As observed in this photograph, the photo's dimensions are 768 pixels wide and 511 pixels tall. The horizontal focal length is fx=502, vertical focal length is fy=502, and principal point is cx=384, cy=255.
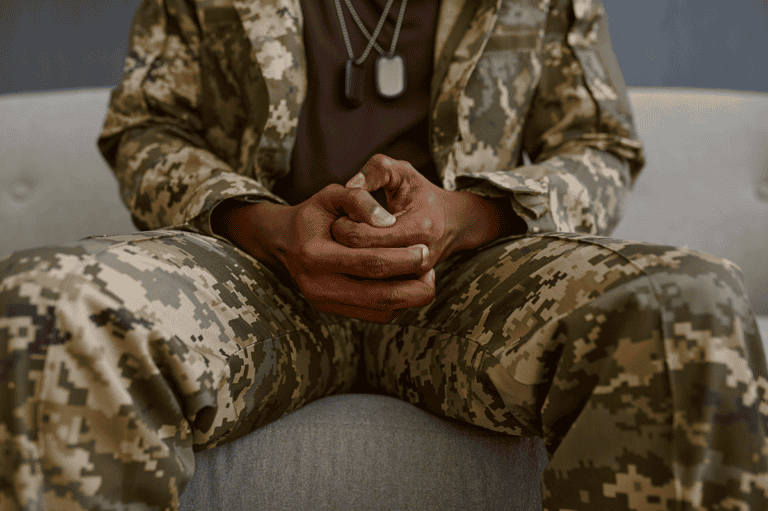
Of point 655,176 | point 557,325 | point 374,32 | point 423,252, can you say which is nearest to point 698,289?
point 557,325

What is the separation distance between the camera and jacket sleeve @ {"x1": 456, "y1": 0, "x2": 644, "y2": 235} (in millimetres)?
612

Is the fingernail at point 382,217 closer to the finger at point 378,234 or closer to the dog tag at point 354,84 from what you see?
the finger at point 378,234

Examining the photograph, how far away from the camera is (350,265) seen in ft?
1.45

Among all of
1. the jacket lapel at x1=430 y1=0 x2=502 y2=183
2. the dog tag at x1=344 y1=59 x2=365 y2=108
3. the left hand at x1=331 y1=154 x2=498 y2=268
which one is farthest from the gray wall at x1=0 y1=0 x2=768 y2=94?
the left hand at x1=331 y1=154 x2=498 y2=268

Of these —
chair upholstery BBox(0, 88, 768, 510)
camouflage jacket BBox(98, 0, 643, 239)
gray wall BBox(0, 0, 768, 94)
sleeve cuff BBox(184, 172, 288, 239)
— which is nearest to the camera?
sleeve cuff BBox(184, 172, 288, 239)

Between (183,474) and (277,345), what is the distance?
0.14 meters

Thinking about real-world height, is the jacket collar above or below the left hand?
above

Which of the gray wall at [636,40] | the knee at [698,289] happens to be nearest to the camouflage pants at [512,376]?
the knee at [698,289]

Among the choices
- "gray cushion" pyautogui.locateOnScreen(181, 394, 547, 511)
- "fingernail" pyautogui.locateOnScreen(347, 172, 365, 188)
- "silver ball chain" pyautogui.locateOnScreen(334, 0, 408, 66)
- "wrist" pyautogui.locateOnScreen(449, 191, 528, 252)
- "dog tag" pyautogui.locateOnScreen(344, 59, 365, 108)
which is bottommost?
"gray cushion" pyautogui.locateOnScreen(181, 394, 547, 511)

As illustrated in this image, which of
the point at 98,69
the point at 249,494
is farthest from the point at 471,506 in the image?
the point at 98,69

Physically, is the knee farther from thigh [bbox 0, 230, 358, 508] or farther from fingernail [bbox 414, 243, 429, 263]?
thigh [bbox 0, 230, 358, 508]

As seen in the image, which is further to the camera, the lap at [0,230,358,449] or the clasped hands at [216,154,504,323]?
the clasped hands at [216,154,504,323]

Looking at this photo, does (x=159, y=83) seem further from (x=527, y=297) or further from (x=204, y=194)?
(x=527, y=297)

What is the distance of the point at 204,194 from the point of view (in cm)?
56
